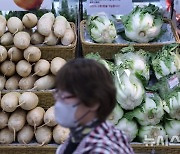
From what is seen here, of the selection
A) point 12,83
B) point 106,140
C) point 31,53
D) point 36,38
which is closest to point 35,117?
point 12,83

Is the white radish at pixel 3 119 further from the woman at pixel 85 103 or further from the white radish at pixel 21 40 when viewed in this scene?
the woman at pixel 85 103

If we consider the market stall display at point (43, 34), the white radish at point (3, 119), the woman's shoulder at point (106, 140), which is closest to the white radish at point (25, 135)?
the white radish at point (3, 119)

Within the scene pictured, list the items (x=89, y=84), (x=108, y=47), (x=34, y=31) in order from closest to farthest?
(x=89, y=84) → (x=34, y=31) → (x=108, y=47)

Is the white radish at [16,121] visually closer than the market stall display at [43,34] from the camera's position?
Yes

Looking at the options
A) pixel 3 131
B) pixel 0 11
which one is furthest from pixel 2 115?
pixel 0 11

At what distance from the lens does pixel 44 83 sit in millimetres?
2875

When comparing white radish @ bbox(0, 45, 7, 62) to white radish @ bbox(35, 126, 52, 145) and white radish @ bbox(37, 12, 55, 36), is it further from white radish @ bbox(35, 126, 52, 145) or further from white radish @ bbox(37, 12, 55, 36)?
white radish @ bbox(35, 126, 52, 145)

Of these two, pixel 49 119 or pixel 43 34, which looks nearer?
pixel 49 119

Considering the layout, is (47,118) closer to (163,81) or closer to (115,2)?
(163,81)

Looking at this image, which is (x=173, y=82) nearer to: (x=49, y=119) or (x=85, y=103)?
(x=49, y=119)

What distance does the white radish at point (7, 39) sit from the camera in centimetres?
290

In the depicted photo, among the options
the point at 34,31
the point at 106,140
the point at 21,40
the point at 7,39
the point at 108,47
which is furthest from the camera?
the point at 108,47

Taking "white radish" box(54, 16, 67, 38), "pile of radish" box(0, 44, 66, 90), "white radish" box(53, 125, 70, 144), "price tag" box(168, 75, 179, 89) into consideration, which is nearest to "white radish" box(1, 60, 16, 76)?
"pile of radish" box(0, 44, 66, 90)

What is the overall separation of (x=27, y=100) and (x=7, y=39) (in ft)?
1.56
